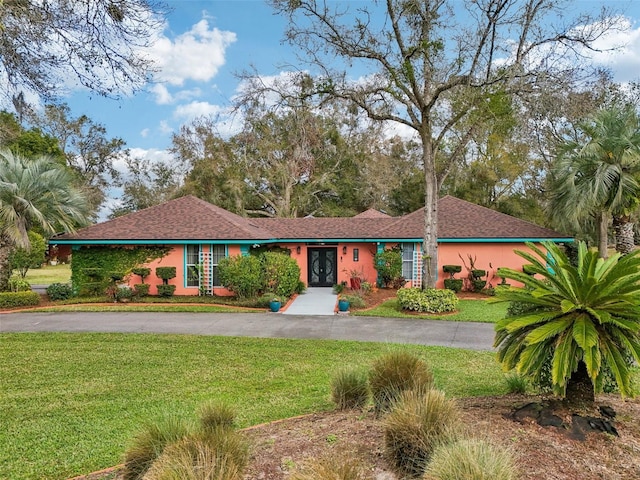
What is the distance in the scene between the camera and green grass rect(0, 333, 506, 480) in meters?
4.63

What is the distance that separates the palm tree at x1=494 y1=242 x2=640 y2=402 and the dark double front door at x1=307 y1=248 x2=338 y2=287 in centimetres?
1729

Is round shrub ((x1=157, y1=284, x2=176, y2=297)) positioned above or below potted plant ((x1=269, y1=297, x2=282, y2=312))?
above

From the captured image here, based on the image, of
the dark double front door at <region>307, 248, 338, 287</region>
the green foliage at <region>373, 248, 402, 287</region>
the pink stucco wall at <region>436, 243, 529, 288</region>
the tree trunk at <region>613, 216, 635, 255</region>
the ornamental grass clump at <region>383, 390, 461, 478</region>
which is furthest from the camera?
the dark double front door at <region>307, 248, 338, 287</region>

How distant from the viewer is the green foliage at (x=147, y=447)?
10.6 ft

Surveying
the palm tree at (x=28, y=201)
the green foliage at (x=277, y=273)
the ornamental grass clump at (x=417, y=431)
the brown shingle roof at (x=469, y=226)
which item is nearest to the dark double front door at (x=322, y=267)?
the brown shingle roof at (x=469, y=226)

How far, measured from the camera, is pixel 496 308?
47.8ft

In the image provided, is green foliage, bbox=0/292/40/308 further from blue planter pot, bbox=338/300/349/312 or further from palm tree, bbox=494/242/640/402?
palm tree, bbox=494/242/640/402

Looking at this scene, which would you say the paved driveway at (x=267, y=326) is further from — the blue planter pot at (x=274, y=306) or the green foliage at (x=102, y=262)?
the green foliage at (x=102, y=262)

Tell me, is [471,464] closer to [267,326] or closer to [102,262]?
[267,326]

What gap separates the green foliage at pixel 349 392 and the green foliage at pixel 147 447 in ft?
6.06

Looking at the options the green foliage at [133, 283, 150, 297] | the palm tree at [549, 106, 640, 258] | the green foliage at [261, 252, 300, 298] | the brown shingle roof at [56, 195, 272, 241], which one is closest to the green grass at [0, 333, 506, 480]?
the green foliage at [261, 252, 300, 298]

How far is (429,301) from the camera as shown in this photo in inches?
554

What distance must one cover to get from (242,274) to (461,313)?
319 inches

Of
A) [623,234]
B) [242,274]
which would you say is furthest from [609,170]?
[242,274]
